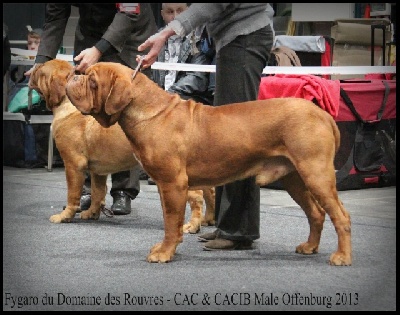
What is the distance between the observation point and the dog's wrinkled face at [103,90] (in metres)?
3.35

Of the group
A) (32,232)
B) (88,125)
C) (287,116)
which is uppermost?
(287,116)

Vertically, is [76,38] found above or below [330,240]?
above

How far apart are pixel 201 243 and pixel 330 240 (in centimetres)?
64

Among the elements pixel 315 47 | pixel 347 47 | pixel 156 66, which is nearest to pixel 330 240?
pixel 156 66

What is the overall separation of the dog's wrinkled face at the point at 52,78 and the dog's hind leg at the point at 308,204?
1561 millimetres

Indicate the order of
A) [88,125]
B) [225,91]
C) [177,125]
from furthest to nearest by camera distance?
[88,125] < [225,91] < [177,125]

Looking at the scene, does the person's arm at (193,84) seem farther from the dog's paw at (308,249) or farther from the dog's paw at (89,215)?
the dog's paw at (308,249)

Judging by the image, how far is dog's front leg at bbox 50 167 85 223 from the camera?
4566 mm

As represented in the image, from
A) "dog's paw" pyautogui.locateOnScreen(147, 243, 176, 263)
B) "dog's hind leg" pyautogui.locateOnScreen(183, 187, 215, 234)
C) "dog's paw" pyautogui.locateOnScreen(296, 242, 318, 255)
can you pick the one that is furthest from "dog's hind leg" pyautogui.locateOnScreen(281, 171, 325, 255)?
"dog's hind leg" pyautogui.locateOnScreen(183, 187, 215, 234)

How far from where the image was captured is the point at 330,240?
399cm

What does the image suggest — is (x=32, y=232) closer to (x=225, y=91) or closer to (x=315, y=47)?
(x=225, y=91)

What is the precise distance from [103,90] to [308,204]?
105cm

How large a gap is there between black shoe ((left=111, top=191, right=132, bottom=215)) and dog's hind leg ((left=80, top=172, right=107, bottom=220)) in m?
0.21

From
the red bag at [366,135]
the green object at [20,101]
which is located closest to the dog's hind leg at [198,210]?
the red bag at [366,135]
